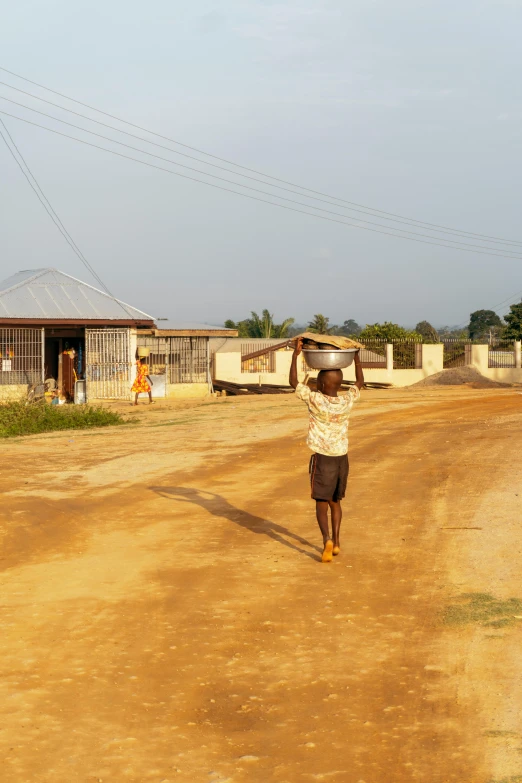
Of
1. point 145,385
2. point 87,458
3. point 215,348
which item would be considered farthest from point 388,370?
point 87,458

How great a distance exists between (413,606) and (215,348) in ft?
156

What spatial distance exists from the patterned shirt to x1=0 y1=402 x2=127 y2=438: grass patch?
12.9 m

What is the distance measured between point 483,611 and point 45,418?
15.5 m

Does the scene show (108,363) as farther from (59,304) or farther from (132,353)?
(59,304)

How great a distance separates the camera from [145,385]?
27.0 meters

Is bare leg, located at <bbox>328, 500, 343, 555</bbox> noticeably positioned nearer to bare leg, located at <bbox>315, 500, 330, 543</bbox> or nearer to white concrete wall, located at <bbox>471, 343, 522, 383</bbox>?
bare leg, located at <bbox>315, 500, 330, 543</bbox>

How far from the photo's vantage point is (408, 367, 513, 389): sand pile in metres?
35.2

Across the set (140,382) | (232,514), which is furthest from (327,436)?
(140,382)

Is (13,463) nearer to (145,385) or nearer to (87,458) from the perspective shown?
(87,458)

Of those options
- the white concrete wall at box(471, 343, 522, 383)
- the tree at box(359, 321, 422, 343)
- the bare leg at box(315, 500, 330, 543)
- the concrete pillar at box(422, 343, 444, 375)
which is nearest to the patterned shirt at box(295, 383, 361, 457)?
the bare leg at box(315, 500, 330, 543)

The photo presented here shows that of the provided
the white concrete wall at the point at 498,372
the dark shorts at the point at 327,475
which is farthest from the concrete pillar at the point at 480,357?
the dark shorts at the point at 327,475

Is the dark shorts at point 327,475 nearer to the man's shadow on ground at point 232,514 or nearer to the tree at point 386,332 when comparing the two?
the man's shadow on ground at point 232,514

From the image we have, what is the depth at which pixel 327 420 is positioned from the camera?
764 cm

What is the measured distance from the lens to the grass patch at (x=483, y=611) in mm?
6113
